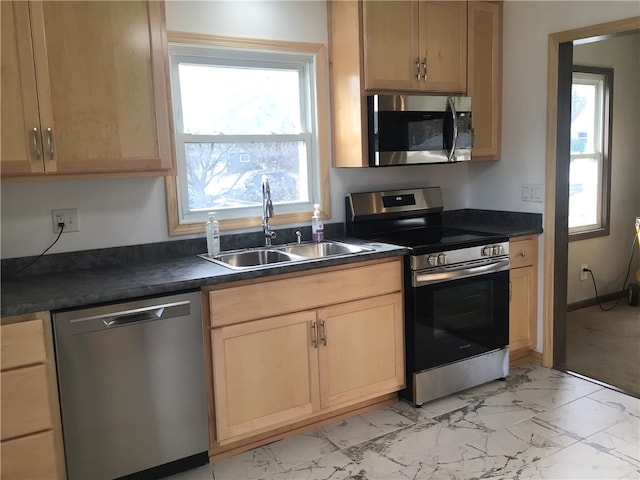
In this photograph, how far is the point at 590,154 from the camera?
4598mm

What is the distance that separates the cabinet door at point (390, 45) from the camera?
9.89 feet

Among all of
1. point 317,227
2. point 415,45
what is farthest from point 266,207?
point 415,45

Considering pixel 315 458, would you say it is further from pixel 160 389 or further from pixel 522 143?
pixel 522 143

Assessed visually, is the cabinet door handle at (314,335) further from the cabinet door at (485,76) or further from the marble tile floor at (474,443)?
the cabinet door at (485,76)

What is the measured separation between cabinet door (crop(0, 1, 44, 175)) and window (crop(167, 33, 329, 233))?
0.76m

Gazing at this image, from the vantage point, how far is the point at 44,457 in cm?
206

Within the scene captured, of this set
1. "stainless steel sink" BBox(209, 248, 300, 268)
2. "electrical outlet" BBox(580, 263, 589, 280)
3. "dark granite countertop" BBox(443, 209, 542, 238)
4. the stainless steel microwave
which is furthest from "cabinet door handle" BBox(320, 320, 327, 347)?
"electrical outlet" BBox(580, 263, 589, 280)

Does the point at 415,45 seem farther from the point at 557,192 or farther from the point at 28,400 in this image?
the point at 28,400

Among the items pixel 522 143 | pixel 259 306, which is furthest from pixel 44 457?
pixel 522 143

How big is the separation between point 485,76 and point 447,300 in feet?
4.93

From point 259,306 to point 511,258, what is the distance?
5.57 ft

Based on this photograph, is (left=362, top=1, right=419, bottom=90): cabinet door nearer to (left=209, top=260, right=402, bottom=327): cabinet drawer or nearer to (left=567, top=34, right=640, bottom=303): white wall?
(left=209, top=260, right=402, bottom=327): cabinet drawer

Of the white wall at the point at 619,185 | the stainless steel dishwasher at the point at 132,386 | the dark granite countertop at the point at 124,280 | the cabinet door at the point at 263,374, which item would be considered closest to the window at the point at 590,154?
the white wall at the point at 619,185

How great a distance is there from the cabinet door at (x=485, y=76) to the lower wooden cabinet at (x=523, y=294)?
0.65 meters
